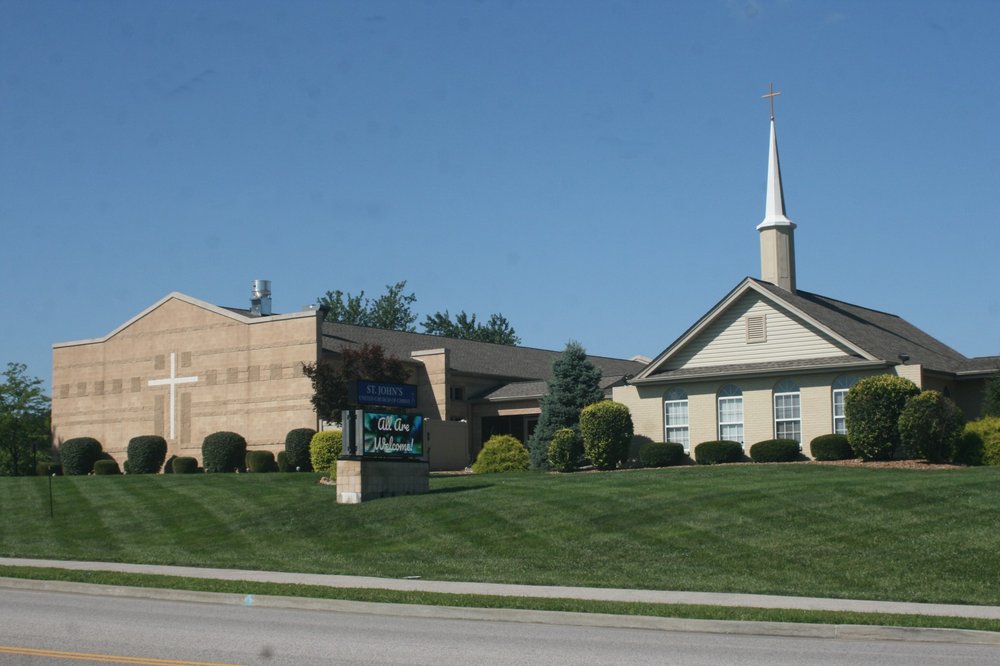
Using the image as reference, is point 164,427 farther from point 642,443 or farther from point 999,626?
point 999,626

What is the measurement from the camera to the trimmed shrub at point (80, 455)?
175ft

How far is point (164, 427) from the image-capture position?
5278 centimetres

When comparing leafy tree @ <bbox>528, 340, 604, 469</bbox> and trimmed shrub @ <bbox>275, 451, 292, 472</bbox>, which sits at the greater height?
leafy tree @ <bbox>528, 340, 604, 469</bbox>

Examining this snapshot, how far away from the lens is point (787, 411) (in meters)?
38.1

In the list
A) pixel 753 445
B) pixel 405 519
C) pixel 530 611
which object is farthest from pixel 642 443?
pixel 530 611

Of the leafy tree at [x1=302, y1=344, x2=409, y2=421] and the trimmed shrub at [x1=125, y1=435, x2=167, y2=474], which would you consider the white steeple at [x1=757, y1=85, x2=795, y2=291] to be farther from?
the trimmed shrub at [x1=125, y1=435, x2=167, y2=474]

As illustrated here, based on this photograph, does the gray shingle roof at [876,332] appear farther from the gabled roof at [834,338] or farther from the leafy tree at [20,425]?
the leafy tree at [20,425]

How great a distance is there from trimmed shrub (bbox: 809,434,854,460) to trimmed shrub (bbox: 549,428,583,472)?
839cm

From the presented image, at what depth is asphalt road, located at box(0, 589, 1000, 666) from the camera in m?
11.6

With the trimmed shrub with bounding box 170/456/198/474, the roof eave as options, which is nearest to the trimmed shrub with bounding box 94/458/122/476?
the trimmed shrub with bounding box 170/456/198/474

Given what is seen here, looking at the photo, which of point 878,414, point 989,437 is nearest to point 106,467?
point 878,414

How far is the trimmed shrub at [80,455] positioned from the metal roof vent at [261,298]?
381 inches

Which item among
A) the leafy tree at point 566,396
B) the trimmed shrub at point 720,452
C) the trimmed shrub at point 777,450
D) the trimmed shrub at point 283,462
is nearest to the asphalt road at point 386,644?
the trimmed shrub at point 777,450

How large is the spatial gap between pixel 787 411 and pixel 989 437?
7301mm
